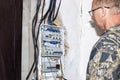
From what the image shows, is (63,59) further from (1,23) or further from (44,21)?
(1,23)

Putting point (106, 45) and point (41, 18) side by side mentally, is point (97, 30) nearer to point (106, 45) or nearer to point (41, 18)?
Result: point (106, 45)

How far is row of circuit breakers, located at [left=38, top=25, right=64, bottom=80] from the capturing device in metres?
1.38

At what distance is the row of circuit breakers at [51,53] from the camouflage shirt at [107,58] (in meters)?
0.21

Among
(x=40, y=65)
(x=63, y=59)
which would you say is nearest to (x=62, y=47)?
(x=63, y=59)

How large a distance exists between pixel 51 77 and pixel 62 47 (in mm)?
201

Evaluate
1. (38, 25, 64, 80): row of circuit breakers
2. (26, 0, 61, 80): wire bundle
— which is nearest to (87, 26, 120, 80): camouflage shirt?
(38, 25, 64, 80): row of circuit breakers

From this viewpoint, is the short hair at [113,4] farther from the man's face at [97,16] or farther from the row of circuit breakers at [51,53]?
the row of circuit breakers at [51,53]

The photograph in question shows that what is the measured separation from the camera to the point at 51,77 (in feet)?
4.64

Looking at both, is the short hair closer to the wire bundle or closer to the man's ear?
the man's ear

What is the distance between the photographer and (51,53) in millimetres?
1408

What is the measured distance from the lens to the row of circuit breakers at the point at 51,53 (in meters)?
1.38

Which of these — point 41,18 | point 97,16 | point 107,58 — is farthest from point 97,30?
point 41,18

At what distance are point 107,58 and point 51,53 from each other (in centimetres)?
33

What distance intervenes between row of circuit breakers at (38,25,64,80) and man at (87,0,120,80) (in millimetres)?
188
